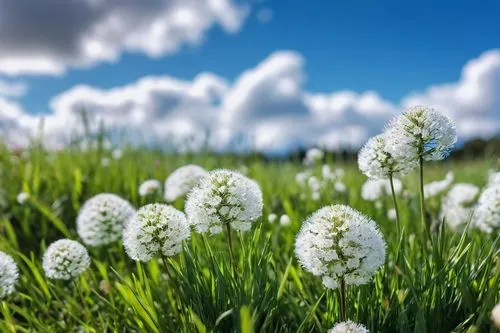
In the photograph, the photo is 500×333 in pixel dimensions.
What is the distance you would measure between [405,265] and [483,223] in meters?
1.55

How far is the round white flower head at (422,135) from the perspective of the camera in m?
3.04

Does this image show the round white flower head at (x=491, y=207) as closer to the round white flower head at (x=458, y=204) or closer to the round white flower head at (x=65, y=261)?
the round white flower head at (x=458, y=204)

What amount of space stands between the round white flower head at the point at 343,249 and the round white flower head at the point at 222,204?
43cm

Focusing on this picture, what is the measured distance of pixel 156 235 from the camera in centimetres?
294

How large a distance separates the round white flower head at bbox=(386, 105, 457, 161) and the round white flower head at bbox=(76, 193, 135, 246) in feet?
7.51

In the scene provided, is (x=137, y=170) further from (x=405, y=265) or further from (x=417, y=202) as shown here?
(x=405, y=265)

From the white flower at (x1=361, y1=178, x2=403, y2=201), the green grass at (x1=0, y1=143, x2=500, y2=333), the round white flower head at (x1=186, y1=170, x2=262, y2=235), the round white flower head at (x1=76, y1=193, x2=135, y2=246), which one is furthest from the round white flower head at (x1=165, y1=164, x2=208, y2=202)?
the round white flower head at (x1=186, y1=170, x2=262, y2=235)

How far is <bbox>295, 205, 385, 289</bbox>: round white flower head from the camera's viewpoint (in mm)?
2506

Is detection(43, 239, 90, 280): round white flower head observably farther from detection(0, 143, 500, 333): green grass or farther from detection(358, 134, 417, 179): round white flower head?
detection(358, 134, 417, 179): round white flower head

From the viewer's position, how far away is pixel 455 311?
3057 mm

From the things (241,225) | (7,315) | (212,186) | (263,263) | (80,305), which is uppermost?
(212,186)

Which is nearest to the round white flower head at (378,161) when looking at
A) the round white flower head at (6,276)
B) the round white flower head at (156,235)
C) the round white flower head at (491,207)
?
the round white flower head at (156,235)

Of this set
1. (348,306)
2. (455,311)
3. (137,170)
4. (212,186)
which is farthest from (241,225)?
(137,170)

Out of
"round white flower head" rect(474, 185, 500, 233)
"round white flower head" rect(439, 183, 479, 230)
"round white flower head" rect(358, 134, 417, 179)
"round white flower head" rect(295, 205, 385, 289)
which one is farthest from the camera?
"round white flower head" rect(439, 183, 479, 230)
